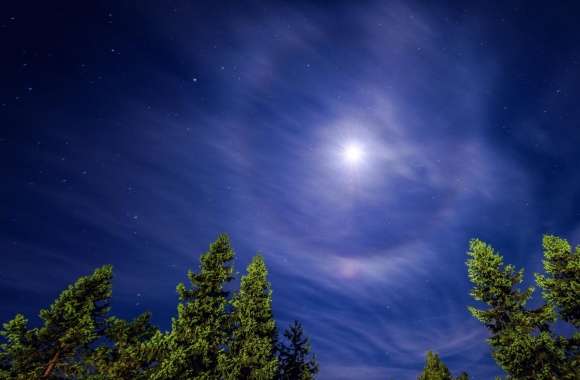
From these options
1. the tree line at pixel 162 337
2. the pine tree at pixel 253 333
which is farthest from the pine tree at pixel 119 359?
the pine tree at pixel 253 333

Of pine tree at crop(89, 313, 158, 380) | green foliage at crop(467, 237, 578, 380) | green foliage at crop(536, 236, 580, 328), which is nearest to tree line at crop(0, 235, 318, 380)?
pine tree at crop(89, 313, 158, 380)

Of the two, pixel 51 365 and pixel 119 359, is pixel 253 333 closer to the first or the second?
pixel 119 359

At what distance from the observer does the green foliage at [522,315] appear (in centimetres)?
1717

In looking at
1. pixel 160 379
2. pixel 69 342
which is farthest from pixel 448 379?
pixel 69 342

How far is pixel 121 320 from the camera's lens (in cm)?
1994

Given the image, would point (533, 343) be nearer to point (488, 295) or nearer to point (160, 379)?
point (488, 295)

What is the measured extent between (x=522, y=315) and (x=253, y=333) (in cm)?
1762

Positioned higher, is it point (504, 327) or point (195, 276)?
point (195, 276)

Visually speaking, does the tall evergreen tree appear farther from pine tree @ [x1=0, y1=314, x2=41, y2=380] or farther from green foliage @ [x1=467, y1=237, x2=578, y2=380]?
pine tree @ [x1=0, y1=314, x2=41, y2=380]

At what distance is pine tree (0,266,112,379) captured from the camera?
51.8 ft

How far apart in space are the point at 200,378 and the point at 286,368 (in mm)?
9943

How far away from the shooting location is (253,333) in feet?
66.5

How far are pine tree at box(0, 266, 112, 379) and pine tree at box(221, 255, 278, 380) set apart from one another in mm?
8529

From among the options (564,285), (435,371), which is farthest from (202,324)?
(435,371)
